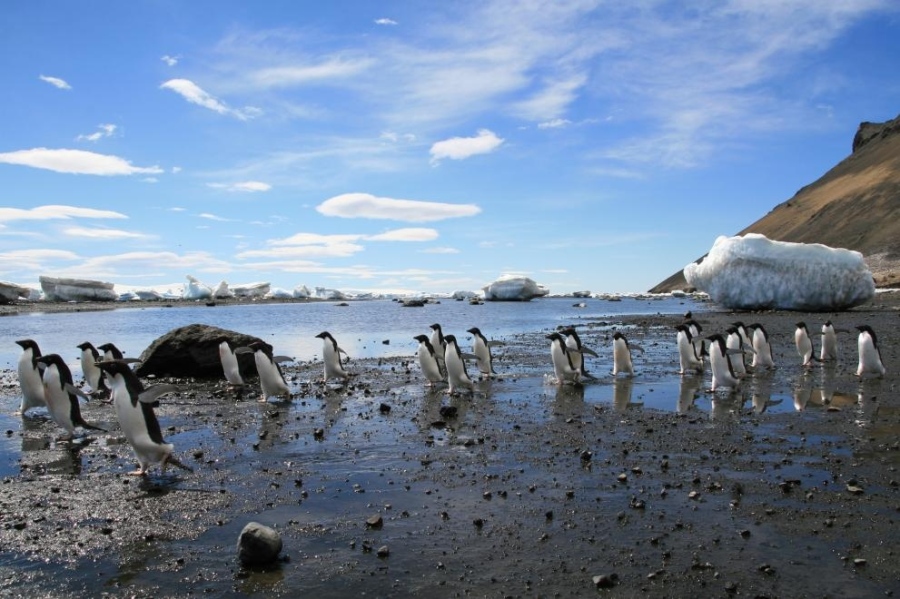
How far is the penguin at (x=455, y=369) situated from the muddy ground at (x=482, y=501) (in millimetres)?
1698

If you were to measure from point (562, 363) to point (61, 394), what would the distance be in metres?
8.99

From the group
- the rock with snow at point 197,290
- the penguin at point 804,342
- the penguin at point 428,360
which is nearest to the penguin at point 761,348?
the penguin at point 804,342

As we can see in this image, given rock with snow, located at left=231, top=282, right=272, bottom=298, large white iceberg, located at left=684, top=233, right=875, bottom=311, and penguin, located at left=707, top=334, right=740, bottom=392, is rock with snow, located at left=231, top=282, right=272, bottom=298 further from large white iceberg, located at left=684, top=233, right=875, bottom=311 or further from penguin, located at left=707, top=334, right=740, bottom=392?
penguin, located at left=707, top=334, right=740, bottom=392

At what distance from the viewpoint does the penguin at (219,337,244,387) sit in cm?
1488

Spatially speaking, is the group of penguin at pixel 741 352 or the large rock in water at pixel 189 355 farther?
the large rock in water at pixel 189 355

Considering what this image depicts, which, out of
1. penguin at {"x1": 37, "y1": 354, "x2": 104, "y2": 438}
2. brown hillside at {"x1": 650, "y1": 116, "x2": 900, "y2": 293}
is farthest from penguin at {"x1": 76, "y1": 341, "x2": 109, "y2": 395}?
brown hillside at {"x1": 650, "y1": 116, "x2": 900, "y2": 293}

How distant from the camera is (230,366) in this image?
1489 centimetres

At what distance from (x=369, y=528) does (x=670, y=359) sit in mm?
14522

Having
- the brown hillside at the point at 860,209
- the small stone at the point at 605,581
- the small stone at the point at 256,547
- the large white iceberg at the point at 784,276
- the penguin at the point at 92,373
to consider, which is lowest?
the small stone at the point at 605,581

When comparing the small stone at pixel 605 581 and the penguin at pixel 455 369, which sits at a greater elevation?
the penguin at pixel 455 369

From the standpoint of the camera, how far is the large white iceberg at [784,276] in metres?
34.9

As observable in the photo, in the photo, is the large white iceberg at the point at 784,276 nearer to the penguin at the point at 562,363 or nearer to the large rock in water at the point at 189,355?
the penguin at the point at 562,363

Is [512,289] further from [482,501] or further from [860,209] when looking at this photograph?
[482,501]

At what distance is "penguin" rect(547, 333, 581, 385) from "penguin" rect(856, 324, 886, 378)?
5815mm
